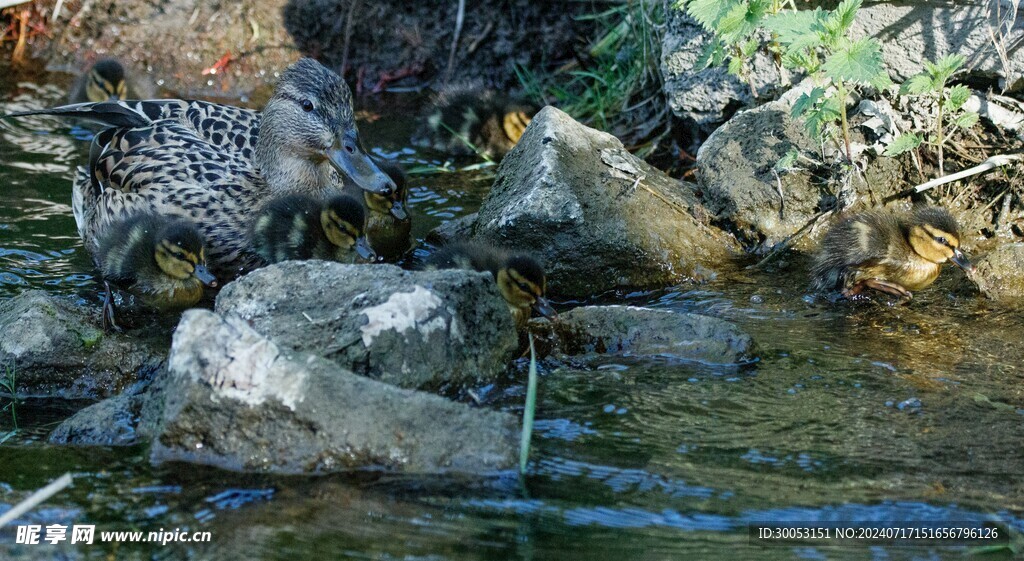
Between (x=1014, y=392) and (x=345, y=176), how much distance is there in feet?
9.58

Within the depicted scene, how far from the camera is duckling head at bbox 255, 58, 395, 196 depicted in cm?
506

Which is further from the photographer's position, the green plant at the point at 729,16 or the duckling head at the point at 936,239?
the green plant at the point at 729,16

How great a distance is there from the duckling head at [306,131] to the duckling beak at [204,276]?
80cm

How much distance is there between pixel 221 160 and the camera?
16.5 ft

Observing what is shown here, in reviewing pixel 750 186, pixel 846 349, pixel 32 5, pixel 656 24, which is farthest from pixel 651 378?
pixel 32 5

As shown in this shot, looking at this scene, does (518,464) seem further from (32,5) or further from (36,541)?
(32,5)

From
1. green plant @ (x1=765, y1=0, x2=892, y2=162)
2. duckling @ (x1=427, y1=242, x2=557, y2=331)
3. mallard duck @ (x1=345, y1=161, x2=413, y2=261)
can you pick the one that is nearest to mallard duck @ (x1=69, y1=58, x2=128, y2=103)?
mallard duck @ (x1=345, y1=161, x2=413, y2=261)

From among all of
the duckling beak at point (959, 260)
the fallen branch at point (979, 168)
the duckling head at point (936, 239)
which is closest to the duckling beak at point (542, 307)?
the duckling head at point (936, 239)

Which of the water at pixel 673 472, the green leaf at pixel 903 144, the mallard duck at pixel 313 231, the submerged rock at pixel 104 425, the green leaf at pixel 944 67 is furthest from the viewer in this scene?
the green leaf at pixel 903 144

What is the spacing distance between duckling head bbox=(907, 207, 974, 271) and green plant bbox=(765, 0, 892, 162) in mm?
515

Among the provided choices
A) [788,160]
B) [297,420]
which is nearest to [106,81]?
[788,160]

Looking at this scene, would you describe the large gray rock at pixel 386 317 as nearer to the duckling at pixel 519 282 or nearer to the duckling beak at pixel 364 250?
the duckling at pixel 519 282

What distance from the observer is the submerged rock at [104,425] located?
3.35 meters

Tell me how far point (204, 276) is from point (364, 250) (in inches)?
25.0
